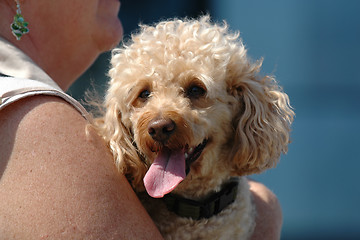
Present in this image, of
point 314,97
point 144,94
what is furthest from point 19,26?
point 314,97

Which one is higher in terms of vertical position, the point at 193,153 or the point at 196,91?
the point at 196,91

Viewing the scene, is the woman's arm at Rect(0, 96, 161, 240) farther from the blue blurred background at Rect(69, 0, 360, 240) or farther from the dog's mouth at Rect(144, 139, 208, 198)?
the blue blurred background at Rect(69, 0, 360, 240)

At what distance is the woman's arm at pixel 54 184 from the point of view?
1.30 m

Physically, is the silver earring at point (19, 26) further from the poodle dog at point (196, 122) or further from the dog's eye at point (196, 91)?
the dog's eye at point (196, 91)

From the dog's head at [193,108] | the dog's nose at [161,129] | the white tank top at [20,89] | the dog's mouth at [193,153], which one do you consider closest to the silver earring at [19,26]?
the white tank top at [20,89]

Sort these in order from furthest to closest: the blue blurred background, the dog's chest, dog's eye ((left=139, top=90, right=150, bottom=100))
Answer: the blue blurred background, dog's eye ((left=139, top=90, right=150, bottom=100)), the dog's chest

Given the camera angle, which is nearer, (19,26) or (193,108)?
(19,26)

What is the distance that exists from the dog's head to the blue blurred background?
3905 mm

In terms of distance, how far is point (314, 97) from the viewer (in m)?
6.43

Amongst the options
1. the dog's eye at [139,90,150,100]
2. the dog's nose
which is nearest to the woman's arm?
the dog's nose

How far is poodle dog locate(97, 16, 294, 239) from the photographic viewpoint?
6.25ft

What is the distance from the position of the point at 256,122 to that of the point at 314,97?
15.3 ft

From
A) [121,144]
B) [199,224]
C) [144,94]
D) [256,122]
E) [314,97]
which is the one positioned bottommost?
[314,97]

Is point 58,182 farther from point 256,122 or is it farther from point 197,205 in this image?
point 256,122
